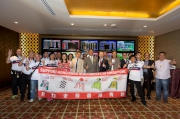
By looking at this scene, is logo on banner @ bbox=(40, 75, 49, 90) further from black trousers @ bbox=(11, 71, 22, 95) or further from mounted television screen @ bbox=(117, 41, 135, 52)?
mounted television screen @ bbox=(117, 41, 135, 52)

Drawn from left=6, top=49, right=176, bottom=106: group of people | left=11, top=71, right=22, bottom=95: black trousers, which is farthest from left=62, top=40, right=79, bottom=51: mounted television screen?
left=11, top=71, right=22, bottom=95: black trousers

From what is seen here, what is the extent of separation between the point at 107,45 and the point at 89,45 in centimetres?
105

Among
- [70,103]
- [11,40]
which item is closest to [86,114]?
[70,103]

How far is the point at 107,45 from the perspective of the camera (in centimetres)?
704

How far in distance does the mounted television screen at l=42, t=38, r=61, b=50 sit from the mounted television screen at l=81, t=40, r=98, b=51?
138 centimetres

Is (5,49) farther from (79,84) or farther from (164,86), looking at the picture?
(164,86)

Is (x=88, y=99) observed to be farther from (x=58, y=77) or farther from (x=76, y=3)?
(x=76, y=3)

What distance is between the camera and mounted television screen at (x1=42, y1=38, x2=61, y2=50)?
689cm

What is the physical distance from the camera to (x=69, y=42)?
695cm

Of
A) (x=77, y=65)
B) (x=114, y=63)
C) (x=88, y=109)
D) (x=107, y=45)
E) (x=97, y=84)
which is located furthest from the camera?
(x=107, y=45)

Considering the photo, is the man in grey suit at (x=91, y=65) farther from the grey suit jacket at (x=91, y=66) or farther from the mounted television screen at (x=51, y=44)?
the mounted television screen at (x=51, y=44)

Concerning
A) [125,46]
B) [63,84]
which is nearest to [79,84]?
[63,84]

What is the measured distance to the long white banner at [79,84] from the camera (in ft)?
11.8

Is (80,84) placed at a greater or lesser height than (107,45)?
lesser
